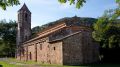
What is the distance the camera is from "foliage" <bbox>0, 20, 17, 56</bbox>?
8650 centimetres

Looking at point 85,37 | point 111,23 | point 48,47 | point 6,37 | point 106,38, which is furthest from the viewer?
point 6,37

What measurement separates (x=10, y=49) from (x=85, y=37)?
55330 mm

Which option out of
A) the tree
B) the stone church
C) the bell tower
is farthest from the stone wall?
the bell tower

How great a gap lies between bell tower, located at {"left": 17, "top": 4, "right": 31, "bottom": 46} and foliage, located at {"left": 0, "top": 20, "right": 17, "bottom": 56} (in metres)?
23.7

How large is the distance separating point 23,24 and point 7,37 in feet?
88.1

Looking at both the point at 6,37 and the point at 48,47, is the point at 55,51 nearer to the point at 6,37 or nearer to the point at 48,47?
the point at 48,47

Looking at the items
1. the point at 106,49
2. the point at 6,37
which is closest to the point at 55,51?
the point at 106,49

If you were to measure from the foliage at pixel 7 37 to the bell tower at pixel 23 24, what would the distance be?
77.6 feet

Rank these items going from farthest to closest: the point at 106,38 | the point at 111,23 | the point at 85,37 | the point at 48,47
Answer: the point at 48,47 → the point at 85,37 → the point at 106,38 → the point at 111,23

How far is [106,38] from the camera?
34.3 metres

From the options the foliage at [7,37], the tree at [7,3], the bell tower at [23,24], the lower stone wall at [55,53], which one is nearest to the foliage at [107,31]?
the lower stone wall at [55,53]

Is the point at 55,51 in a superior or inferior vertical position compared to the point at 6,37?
inferior

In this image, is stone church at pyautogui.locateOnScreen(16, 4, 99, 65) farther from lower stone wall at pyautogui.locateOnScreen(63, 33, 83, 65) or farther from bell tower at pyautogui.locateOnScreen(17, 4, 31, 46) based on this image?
bell tower at pyautogui.locateOnScreen(17, 4, 31, 46)

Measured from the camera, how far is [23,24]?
204ft
